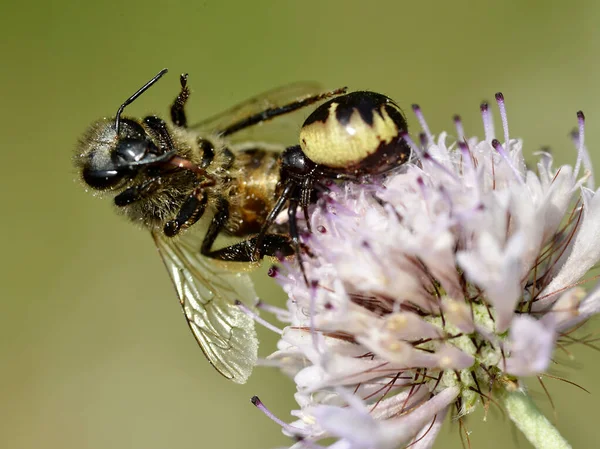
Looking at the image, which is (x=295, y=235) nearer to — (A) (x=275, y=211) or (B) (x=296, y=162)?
(A) (x=275, y=211)

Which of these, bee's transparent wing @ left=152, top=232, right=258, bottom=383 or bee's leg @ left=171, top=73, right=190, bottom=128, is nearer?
bee's transparent wing @ left=152, top=232, right=258, bottom=383

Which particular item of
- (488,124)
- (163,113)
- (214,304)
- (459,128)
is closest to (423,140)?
(459,128)

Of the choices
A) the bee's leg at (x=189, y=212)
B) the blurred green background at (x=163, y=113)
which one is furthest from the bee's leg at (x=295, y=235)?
the blurred green background at (x=163, y=113)

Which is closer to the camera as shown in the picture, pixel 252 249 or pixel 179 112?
pixel 252 249

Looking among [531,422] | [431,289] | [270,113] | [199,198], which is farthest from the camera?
[270,113]

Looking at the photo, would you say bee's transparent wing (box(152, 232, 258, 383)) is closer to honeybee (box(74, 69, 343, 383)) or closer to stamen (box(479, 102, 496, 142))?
honeybee (box(74, 69, 343, 383))

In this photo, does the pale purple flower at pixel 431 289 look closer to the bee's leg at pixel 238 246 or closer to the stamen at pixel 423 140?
the stamen at pixel 423 140

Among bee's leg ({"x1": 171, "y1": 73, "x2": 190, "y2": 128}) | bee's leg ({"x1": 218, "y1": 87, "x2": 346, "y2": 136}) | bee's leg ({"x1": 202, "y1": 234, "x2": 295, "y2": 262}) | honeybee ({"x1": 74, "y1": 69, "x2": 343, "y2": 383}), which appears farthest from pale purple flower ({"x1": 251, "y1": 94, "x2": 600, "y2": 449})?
bee's leg ({"x1": 171, "y1": 73, "x2": 190, "y2": 128})
